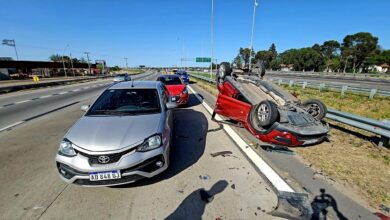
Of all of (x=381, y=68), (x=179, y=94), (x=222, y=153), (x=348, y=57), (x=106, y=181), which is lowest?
(x=222, y=153)

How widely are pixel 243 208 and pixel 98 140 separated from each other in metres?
2.27

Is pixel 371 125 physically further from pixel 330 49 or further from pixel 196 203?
pixel 330 49

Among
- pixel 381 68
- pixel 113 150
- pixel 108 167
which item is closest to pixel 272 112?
pixel 113 150

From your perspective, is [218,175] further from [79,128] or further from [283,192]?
[79,128]

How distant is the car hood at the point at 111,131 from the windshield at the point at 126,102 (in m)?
0.29

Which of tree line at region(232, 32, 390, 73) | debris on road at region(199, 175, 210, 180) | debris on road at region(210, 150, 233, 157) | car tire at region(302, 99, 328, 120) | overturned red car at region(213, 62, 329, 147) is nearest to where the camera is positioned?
debris on road at region(199, 175, 210, 180)

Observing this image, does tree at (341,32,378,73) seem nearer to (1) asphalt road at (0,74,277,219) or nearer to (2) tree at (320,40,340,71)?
(2) tree at (320,40,340,71)

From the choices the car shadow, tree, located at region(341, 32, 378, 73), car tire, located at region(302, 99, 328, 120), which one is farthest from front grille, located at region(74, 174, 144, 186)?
tree, located at region(341, 32, 378, 73)

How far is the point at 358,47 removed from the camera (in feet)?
241

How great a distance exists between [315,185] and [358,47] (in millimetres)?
95115

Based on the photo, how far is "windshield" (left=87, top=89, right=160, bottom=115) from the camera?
12.9ft

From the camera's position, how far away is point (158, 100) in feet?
14.1

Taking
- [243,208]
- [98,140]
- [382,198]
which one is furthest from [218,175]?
[382,198]

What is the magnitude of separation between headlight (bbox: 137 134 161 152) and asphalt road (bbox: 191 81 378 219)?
7.19 ft
